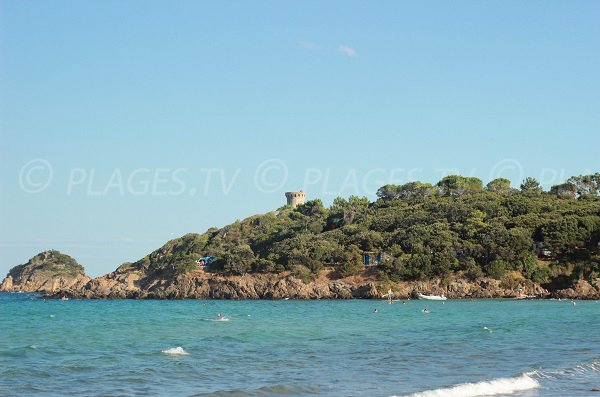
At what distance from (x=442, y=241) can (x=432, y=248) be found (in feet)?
4.51

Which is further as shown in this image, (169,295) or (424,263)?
(169,295)

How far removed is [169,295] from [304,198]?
81.0m

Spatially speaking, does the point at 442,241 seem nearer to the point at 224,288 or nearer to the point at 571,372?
the point at 224,288

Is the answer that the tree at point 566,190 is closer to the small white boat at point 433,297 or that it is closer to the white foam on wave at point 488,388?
the small white boat at point 433,297

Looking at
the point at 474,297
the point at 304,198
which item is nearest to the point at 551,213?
the point at 474,297

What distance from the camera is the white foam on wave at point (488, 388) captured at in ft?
56.7

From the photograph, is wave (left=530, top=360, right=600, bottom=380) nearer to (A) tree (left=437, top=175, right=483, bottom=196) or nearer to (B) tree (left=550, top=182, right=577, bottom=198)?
(B) tree (left=550, top=182, right=577, bottom=198)

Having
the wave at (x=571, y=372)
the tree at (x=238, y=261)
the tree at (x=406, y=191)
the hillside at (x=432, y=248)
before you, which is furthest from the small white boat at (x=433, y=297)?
the wave at (x=571, y=372)

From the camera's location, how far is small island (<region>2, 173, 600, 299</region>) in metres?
75.8

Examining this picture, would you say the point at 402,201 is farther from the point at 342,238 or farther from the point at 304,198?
the point at 304,198

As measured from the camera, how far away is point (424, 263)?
7800cm

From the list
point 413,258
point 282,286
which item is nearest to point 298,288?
point 282,286

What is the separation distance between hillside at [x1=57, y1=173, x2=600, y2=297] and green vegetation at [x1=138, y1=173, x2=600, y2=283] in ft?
0.40

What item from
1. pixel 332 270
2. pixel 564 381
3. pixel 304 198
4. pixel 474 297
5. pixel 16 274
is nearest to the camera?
Result: pixel 564 381
